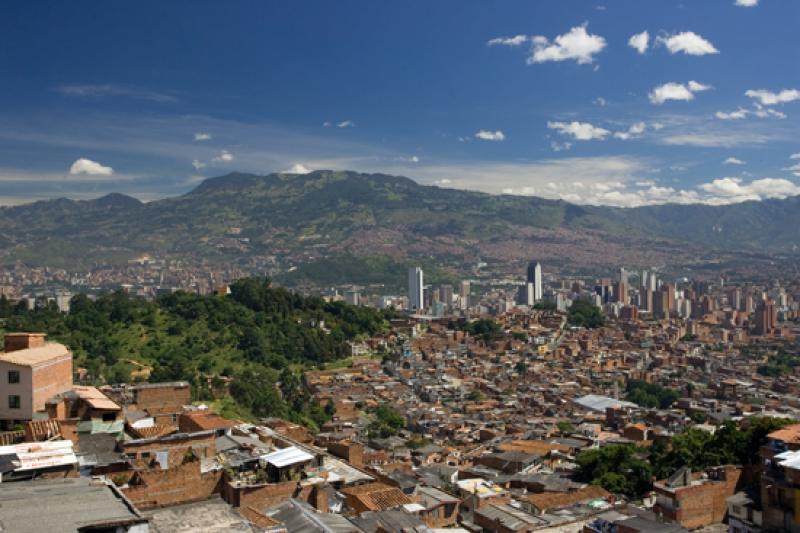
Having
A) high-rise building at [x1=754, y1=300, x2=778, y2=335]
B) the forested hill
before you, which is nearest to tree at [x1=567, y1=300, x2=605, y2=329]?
high-rise building at [x1=754, y1=300, x2=778, y2=335]

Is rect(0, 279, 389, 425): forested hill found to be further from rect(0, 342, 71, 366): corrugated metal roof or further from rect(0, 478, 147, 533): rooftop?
rect(0, 478, 147, 533): rooftop

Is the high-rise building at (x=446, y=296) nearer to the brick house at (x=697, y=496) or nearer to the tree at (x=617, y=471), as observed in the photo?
the tree at (x=617, y=471)

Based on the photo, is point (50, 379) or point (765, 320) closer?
point (50, 379)

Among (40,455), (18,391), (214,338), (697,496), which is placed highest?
(18,391)

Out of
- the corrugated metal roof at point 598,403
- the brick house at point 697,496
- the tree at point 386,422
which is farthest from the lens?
the corrugated metal roof at point 598,403

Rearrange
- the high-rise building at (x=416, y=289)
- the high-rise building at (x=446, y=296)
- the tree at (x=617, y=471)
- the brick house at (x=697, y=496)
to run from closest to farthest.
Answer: the brick house at (x=697, y=496) → the tree at (x=617, y=471) → the high-rise building at (x=446, y=296) → the high-rise building at (x=416, y=289)

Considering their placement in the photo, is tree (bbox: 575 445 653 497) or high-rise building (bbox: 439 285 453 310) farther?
high-rise building (bbox: 439 285 453 310)

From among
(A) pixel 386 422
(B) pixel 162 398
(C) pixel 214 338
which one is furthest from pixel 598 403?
(B) pixel 162 398

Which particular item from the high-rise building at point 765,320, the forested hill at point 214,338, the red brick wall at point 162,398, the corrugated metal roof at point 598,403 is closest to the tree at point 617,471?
the red brick wall at point 162,398

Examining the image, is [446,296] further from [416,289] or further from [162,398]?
[162,398]
